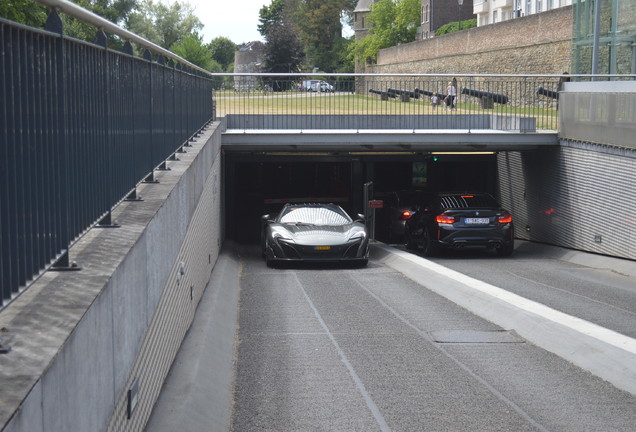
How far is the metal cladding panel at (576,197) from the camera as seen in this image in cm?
2048

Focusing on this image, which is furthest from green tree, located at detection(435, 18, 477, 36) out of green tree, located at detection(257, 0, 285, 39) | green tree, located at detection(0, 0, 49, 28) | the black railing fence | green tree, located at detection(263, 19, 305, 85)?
green tree, located at detection(257, 0, 285, 39)

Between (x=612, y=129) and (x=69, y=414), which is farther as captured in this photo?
(x=612, y=129)

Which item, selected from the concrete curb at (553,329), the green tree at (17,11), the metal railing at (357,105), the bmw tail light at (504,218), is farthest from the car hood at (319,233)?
the green tree at (17,11)

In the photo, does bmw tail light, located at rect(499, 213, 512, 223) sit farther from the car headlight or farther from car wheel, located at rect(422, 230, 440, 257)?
the car headlight

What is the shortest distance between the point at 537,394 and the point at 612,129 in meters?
13.4

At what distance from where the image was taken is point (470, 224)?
22.7 m

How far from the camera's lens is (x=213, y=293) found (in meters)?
13.7

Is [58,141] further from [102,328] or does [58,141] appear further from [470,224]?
[470,224]

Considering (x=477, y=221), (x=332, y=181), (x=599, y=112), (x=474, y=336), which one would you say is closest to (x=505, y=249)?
(x=477, y=221)

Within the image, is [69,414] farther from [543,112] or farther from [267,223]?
[543,112]

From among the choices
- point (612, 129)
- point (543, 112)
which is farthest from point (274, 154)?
point (612, 129)

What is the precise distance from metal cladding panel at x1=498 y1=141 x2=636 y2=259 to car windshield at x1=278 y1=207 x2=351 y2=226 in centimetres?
553

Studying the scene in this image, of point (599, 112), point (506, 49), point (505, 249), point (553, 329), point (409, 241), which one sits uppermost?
point (506, 49)

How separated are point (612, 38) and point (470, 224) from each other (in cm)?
1078
